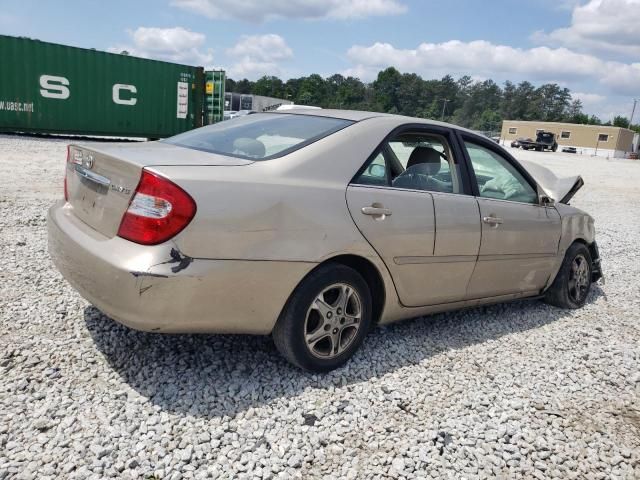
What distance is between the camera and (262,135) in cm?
333

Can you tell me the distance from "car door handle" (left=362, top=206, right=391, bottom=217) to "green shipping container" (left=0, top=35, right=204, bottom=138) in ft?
60.9

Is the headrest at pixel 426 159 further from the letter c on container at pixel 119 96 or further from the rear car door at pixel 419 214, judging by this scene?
the letter c on container at pixel 119 96

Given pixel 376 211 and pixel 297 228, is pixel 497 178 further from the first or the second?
pixel 297 228

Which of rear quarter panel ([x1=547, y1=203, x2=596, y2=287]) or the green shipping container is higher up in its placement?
the green shipping container

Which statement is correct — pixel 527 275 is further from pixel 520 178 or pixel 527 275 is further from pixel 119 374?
pixel 119 374

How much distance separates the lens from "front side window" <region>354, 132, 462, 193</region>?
11.0 ft

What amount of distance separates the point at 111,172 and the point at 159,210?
48cm

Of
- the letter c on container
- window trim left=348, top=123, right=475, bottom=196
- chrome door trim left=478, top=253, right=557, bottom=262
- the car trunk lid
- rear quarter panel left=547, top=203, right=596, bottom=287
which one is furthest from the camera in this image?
the letter c on container

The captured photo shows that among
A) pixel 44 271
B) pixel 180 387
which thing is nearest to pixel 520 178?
pixel 180 387

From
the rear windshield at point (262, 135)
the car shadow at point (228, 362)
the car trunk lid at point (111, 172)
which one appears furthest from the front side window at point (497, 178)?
the car trunk lid at point (111, 172)

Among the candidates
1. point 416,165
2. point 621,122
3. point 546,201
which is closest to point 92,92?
point 416,165

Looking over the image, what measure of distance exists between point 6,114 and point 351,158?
60.9 ft

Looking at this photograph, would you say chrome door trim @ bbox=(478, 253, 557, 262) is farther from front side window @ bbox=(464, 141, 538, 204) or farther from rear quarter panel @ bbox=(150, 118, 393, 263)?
rear quarter panel @ bbox=(150, 118, 393, 263)

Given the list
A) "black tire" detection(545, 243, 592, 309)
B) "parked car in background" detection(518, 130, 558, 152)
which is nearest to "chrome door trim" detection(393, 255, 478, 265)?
"black tire" detection(545, 243, 592, 309)
